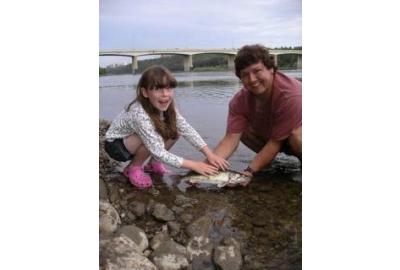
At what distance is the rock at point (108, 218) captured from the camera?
1771 mm

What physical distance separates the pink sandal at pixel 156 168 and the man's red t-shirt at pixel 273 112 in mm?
260

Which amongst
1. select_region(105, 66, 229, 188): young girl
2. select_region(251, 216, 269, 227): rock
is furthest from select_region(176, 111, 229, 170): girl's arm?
select_region(251, 216, 269, 227): rock

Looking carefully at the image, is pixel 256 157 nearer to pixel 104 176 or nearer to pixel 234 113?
pixel 234 113

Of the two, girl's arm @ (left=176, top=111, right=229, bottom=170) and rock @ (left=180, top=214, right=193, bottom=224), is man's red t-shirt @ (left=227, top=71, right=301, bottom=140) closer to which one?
girl's arm @ (left=176, top=111, right=229, bottom=170)

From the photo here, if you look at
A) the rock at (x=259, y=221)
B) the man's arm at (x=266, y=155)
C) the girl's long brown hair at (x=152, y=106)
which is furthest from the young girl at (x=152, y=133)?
the rock at (x=259, y=221)

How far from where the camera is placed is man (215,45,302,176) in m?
1.88

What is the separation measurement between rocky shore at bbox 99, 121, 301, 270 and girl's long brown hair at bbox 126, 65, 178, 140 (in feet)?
0.50

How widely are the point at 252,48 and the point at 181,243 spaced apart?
67 cm

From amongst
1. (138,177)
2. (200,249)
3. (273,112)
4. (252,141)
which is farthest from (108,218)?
(273,112)

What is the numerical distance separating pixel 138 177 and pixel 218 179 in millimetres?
279

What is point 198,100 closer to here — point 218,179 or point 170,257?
point 218,179

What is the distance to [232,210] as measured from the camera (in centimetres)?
191
